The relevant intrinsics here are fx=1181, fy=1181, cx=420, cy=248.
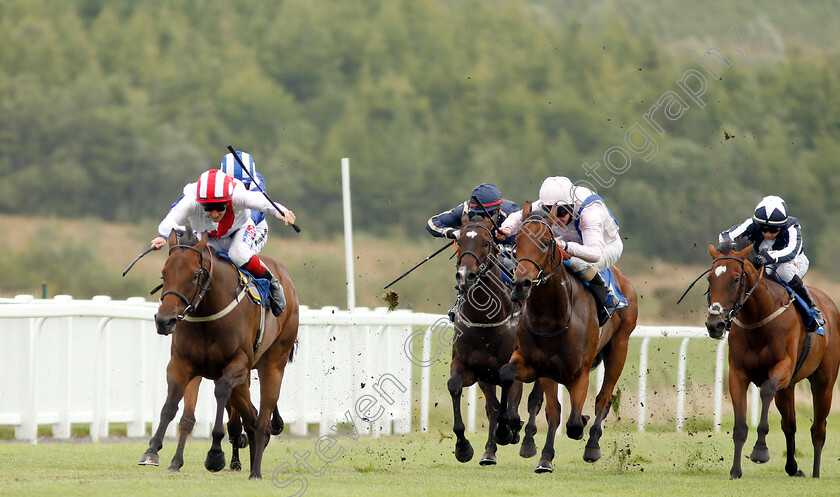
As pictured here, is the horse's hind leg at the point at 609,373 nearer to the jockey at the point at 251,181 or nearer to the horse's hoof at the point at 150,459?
the jockey at the point at 251,181

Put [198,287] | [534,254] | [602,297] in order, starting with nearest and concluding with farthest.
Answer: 1. [198,287]
2. [534,254]
3. [602,297]

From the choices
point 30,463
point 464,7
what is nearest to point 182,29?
point 464,7

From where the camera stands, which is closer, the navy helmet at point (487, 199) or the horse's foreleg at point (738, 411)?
the horse's foreleg at point (738, 411)

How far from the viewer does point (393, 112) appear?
40938mm

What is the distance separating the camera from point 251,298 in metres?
7.73

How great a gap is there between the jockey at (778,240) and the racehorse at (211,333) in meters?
3.59

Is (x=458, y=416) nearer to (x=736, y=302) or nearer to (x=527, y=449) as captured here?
(x=527, y=449)

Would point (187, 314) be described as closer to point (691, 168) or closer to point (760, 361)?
point (760, 361)

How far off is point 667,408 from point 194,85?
2924cm

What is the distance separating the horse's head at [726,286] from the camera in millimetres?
8070

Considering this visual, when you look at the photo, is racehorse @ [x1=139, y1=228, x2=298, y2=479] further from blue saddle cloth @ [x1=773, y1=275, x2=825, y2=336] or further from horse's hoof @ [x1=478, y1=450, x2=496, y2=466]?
blue saddle cloth @ [x1=773, y1=275, x2=825, y2=336]

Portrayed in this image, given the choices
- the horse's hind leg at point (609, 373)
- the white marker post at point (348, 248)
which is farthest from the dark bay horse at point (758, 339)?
the white marker post at point (348, 248)

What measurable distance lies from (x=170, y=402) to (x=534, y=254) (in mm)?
2425

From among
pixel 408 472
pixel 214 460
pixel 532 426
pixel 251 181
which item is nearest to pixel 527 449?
pixel 532 426
